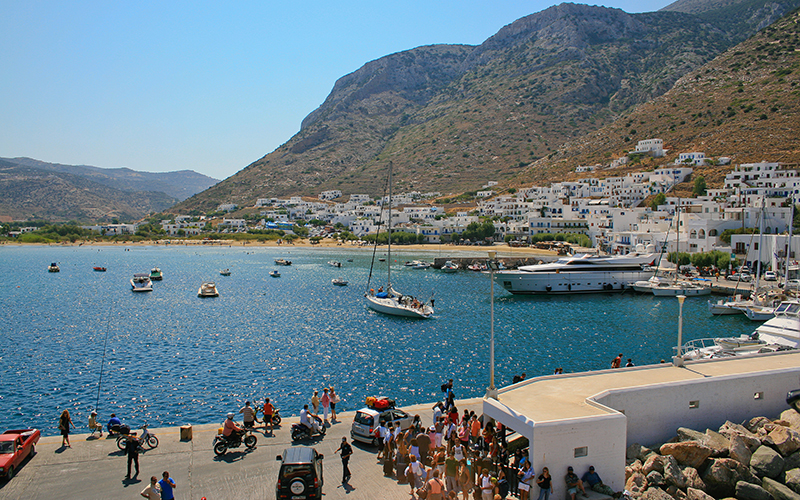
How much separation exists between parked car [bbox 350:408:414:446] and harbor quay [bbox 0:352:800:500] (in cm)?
36

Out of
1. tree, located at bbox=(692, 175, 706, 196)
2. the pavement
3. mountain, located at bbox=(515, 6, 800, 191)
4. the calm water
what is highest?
mountain, located at bbox=(515, 6, 800, 191)

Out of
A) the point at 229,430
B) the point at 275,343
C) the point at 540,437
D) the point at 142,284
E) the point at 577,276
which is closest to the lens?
the point at 540,437

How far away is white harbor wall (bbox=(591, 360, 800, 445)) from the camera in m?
15.6

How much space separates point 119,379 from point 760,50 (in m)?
182

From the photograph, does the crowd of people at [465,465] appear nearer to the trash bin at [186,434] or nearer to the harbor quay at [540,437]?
the harbor quay at [540,437]

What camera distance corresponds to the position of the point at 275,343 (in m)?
39.5

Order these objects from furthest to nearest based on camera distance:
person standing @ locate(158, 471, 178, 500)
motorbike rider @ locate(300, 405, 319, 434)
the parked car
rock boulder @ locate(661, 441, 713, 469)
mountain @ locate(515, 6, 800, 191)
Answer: mountain @ locate(515, 6, 800, 191)
motorbike rider @ locate(300, 405, 319, 434)
the parked car
rock boulder @ locate(661, 441, 713, 469)
person standing @ locate(158, 471, 178, 500)

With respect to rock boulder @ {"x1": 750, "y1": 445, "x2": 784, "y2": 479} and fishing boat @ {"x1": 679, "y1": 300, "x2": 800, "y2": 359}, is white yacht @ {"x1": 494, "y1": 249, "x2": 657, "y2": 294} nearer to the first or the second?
fishing boat @ {"x1": 679, "y1": 300, "x2": 800, "y2": 359}

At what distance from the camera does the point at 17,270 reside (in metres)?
93.4

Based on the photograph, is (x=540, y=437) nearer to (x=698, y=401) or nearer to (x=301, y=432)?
(x=698, y=401)

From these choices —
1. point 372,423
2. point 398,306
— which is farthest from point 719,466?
point 398,306

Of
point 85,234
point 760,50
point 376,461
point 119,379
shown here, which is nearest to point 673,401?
point 376,461

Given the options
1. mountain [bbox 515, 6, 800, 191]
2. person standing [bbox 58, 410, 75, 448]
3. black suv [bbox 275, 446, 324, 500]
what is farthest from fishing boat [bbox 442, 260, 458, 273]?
black suv [bbox 275, 446, 324, 500]

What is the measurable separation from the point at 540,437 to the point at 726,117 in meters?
149
